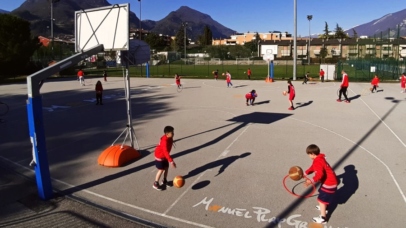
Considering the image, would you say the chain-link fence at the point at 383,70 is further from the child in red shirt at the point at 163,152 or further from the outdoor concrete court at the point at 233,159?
the child in red shirt at the point at 163,152

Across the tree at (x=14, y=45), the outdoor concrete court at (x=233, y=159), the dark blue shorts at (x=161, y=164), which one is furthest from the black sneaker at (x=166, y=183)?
the tree at (x=14, y=45)

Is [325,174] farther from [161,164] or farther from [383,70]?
[383,70]

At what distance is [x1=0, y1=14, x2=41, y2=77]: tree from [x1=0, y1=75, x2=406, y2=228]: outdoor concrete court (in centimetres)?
3733

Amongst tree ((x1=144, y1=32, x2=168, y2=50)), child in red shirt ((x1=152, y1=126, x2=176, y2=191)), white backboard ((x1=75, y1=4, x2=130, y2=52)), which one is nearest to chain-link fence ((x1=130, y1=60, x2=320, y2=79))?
white backboard ((x1=75, y1=4, x2=130, y2=52))

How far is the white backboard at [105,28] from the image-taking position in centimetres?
952

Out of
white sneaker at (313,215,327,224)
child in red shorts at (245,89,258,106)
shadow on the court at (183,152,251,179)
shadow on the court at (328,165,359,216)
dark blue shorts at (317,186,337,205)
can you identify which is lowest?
white sneaker at (313,215,327,224)

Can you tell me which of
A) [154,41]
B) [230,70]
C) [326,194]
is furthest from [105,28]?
[154,41]

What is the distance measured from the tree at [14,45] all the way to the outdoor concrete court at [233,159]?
37.3 metres

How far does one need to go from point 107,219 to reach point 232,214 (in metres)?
2.36

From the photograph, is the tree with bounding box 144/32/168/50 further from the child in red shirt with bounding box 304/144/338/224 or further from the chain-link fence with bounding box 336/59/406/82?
the child in red shirt with bounding box 304/144/338/224

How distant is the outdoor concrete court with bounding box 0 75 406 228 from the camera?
21.9 ft

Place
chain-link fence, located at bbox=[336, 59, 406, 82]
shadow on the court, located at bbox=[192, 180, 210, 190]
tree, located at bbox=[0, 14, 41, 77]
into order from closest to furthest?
1. shadow on the court, located at bbox=[192, 180, 210, 190]
2. chain-link fence, located at bbox=[336, 59, 406, 82]
3. tree, located at bbox=[0, 14, 41, 77]

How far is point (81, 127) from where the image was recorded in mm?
14602

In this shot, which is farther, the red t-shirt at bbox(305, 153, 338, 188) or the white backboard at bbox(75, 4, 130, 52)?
the white backboard at bbox(75, 4, 130, 52)
